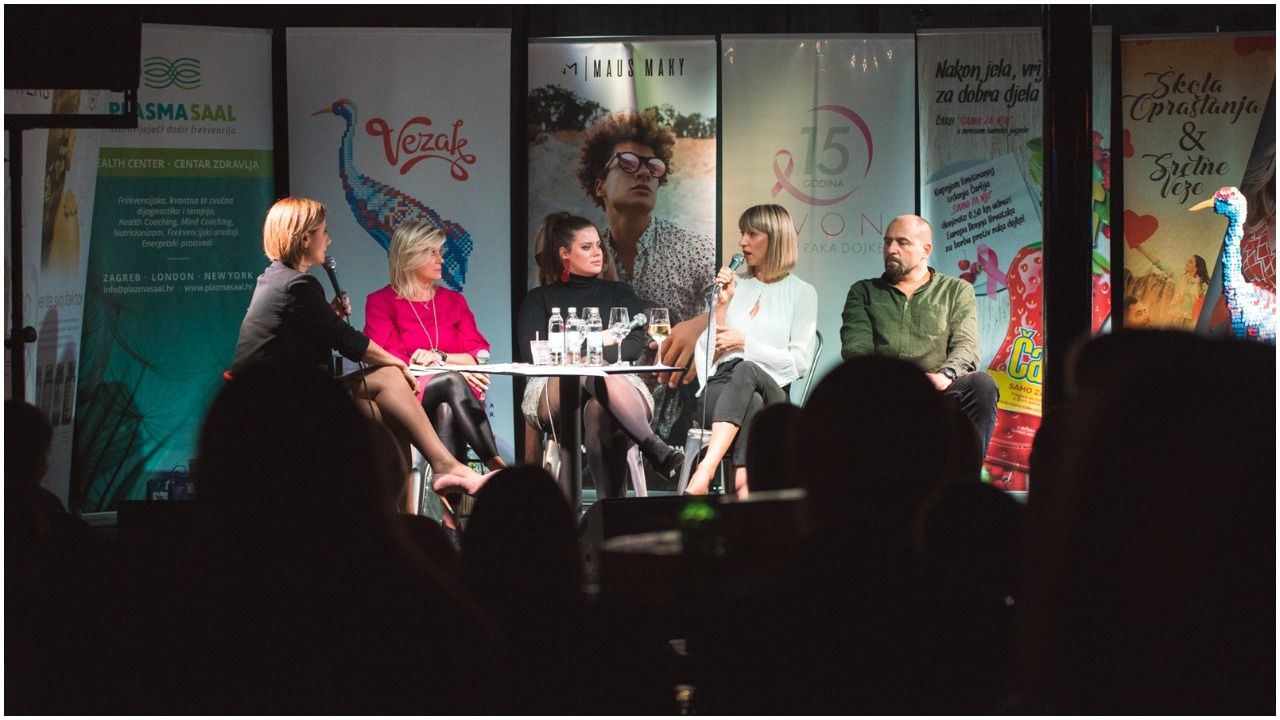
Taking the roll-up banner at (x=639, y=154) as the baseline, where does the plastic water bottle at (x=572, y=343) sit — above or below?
below

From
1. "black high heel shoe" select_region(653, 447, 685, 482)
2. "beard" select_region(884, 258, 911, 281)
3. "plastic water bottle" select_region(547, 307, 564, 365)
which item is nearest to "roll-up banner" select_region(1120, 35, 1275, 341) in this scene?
"beard" select_region(884, 258, 911, 281)

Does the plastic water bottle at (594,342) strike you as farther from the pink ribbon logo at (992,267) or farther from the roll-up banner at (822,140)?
the pink ribbon logo at (992,267)

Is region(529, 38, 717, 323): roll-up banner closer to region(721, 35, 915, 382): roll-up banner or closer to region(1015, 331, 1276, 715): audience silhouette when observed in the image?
region(721, 35, 915, 382): roll-up banner

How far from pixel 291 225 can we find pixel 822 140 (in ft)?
9.90

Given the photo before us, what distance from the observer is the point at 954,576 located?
1.42 meters

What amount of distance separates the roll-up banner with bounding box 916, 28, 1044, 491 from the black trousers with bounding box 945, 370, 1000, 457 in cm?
20

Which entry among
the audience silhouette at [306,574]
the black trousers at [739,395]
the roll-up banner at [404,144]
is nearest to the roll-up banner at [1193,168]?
the black trousers at [739,395]

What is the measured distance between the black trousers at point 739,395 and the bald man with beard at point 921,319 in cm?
45

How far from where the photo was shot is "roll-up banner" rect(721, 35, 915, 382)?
6.73 metres

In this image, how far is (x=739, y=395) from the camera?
6438mm

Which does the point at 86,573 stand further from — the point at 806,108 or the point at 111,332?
the point at 806,108

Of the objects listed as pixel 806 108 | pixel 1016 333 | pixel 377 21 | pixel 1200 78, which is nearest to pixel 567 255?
pixel 806 108

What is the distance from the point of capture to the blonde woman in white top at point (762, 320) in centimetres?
654

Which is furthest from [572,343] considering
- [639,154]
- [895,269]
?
[895,269]
